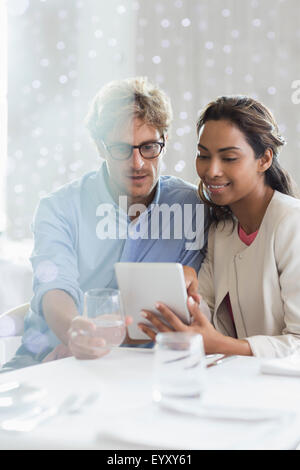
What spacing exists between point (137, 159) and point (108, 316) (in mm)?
655

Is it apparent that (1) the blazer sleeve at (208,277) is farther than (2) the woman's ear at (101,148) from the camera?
No

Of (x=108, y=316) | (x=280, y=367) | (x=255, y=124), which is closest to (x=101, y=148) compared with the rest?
(x=255, y=124)

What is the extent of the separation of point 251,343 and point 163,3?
1812mm

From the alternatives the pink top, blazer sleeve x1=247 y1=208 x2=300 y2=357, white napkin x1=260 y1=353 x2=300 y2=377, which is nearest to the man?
the pink top

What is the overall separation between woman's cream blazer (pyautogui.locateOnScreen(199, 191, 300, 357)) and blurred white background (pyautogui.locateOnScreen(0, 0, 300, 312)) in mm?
1013

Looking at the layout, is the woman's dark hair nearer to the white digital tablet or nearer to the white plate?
the white digital tablet

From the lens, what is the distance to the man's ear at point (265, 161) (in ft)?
4.35

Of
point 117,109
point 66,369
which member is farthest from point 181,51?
point 66,369

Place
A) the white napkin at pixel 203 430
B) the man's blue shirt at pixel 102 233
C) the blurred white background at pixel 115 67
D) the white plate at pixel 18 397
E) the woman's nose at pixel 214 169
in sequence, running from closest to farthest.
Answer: the white napkin at pixel 203 430 → the white plate at pixel 18 397 → the woman's nose at pixel 214 169 → the man's blue shirt at pixel 102 233 → the blurred white background at pixel 115 67

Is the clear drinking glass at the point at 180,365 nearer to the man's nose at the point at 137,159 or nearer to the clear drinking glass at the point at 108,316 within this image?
the clear drinking glass at the point at 108,316

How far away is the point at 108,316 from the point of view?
857mm

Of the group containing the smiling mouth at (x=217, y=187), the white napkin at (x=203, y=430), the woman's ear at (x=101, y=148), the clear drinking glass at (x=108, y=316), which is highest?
the woman's ear at (x=101, y=148)

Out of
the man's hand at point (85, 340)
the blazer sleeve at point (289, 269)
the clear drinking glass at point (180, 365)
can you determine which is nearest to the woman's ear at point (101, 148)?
the blazer sleeve at point (289, 269)

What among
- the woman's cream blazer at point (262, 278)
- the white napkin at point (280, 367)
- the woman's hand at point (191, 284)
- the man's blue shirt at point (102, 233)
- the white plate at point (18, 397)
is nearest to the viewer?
the white plate at point (18, 397)
